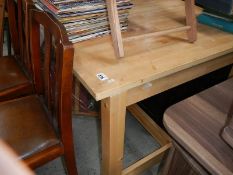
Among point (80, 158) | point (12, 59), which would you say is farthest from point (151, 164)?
point (12, 59)

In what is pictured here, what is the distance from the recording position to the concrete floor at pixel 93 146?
1346mm

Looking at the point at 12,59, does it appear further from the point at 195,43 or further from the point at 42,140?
the point at 195,43

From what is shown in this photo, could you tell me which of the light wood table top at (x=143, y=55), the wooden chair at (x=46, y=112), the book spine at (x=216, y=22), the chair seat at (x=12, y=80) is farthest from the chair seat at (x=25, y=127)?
the book spine at (x=216, y=22)

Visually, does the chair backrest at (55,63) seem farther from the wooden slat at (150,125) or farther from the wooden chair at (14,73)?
the wooden slat at (150,125)

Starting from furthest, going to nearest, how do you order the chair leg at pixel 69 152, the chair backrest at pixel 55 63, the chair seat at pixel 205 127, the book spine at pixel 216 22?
the book spine at pixel 216 22 → the chair leg at pixel 69 152 → the chair backrest at pixel 55 63 → the chair seat at pixel 205 127

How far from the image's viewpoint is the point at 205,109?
2.00ft

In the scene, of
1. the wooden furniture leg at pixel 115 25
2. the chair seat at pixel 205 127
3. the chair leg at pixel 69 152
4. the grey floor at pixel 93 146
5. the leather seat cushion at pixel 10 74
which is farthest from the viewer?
the grey floor at pixel 93 146

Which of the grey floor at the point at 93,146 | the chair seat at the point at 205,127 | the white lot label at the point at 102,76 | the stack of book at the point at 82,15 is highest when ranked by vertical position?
the stack of book at the point at 82,15

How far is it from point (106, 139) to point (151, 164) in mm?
507

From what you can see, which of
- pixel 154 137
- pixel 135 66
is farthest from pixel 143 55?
pixel 154 137

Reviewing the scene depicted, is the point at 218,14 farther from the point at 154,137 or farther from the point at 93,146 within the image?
the point at 93,146

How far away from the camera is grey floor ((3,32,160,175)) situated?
135cm

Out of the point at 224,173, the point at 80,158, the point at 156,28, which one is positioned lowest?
the point at 80,158

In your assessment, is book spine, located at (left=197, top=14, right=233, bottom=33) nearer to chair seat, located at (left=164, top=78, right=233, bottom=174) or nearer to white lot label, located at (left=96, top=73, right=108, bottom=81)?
chair seat, located at (left=164, top=78, right=233, bottom=174)
